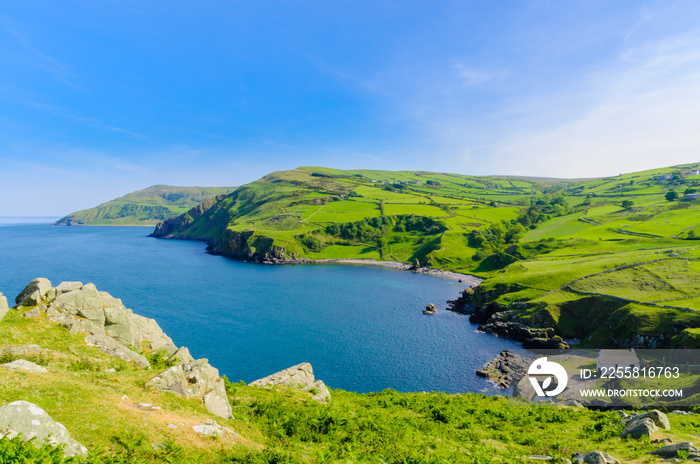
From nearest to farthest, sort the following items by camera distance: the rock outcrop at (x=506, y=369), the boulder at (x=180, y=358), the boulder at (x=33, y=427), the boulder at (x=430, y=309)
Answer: the boulder at (x=33, y=427)
the boulder at (x=180, y=358)
the rock outcrop at (x=506, y=369)
the boulder at (x=430, y=309)

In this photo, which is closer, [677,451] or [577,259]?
[677,451]

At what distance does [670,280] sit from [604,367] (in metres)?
36.8

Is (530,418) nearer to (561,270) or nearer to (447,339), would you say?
(447,339)

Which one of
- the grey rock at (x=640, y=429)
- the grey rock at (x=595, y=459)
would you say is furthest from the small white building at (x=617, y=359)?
the grey rock at (x=595, y=459)

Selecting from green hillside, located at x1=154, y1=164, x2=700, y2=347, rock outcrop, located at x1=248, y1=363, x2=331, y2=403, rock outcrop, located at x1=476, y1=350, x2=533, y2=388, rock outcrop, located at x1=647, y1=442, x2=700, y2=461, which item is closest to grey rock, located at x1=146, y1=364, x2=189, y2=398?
rock outcrop, located at x1=248, y1=363, x2=331, y2=403

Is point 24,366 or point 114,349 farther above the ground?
point 24,366

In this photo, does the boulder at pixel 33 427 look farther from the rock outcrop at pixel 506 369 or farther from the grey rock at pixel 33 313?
the rock outcrop at pixel 506 369

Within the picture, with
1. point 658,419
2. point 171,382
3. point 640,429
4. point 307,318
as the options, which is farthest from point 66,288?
point 307,318

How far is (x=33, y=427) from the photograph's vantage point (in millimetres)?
9234

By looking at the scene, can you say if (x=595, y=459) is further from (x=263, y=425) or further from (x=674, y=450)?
(x=263, y=425)

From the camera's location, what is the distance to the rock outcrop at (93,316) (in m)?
21.8

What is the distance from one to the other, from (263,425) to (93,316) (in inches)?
674

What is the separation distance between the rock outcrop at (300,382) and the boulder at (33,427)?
17.9 metres

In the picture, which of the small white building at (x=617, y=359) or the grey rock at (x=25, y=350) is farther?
the small white building at (x=617, y=359)
